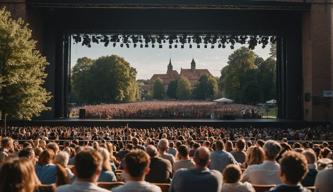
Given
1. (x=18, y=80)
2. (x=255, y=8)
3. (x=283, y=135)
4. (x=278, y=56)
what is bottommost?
(x=283, y=135)

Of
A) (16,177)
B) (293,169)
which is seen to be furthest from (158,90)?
(16,177)

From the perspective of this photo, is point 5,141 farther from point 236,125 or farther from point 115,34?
point 115,34

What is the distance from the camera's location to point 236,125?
29047mm

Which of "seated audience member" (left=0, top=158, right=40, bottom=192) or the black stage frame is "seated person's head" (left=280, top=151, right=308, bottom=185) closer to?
"seated audience member" (left=0, top=158, right=40, bottom=192)

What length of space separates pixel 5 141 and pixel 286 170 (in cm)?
684

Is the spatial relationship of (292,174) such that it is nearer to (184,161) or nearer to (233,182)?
(233,182)

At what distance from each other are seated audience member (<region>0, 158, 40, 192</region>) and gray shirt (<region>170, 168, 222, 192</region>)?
184 cm

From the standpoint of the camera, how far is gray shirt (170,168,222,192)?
453 cm

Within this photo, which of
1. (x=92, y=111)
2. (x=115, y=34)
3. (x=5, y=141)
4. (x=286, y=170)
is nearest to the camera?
(x=286, y=170)

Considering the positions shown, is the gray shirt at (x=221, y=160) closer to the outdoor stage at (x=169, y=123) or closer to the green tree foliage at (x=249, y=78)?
the outdoor stage at (x=169, y=123)

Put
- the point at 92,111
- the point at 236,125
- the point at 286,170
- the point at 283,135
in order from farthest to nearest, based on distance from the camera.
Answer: the point at 92,111, the point at 236,125, the point at 283,135, the point at 286,170

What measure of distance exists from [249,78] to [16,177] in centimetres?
6803

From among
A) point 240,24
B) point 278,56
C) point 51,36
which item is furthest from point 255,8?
point 51,36

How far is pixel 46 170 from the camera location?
5.92 metres
